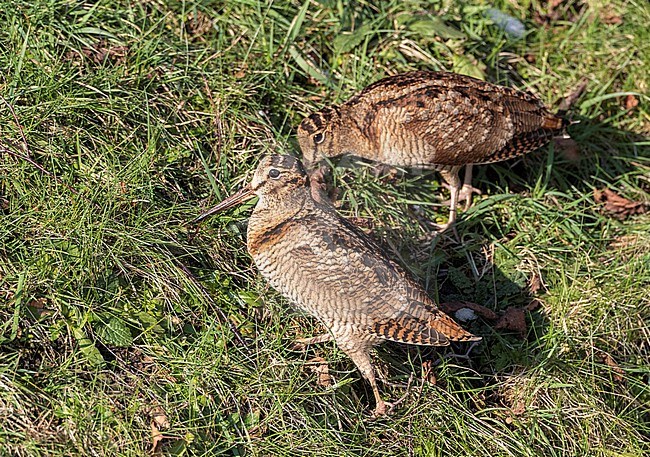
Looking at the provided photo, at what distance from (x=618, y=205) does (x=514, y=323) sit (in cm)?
144

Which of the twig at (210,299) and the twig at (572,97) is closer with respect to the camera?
the twig at (210,299)

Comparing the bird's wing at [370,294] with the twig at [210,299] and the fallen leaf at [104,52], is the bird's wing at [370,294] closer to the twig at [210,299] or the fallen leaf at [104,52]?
the twig at [210,299]

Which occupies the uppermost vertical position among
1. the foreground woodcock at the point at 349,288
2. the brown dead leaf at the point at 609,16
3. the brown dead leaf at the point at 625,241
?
the brown dead leaf at the point at 609,16

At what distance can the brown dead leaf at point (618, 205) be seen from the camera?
571cm

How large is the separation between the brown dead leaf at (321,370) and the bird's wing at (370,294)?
29 cm

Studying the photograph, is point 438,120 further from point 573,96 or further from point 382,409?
point 382,409

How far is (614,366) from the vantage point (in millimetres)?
4711

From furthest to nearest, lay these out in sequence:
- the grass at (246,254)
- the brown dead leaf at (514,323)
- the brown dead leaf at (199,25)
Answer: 1. the brown dead leaf at (199,25)
2. the brown dead leaf at (514,323)
3. the grass at (246,254)

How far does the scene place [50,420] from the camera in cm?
369

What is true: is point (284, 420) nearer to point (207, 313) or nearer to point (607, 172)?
point (207, 313)

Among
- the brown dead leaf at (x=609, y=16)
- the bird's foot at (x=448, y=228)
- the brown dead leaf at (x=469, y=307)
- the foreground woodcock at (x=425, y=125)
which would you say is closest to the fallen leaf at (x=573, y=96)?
the brown dead leaf at (x=609, y=16)

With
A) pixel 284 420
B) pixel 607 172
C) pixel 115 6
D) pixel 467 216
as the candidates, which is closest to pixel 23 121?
pixel 115 6

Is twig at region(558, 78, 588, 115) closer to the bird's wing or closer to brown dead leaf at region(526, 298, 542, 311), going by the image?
brown dead leaf at region(526, 298, 542, 311)

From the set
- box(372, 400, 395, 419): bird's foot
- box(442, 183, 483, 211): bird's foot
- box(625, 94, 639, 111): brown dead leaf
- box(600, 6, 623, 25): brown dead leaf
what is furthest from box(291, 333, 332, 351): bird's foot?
box(600, 6, 623, 25): brown dead leaf
